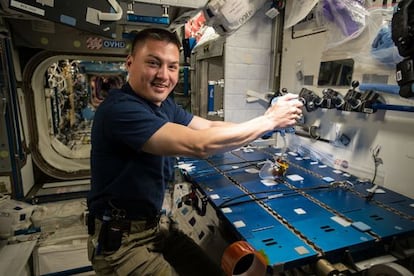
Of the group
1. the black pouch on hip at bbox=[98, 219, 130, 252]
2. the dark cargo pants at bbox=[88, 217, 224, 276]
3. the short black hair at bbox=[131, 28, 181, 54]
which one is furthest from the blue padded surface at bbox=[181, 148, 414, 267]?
the short black hair at bbox=[131, 28, 181, 54]

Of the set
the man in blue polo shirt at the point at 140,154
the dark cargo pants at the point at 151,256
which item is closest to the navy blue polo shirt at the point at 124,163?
the man in blue polo shirt at the point at 140,154

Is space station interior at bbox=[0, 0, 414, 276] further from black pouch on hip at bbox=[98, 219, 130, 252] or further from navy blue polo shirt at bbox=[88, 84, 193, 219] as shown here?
black pouch on hip at bbox=[98, 219, 130, 252]

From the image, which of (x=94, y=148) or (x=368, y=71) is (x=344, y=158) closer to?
(x=368, y=71)

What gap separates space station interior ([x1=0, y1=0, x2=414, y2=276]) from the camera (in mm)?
1221

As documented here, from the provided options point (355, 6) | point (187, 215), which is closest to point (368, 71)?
point (355, 6)

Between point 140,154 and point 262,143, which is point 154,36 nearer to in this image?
point 140,154

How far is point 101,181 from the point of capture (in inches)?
54.2

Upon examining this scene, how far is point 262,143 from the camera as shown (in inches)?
119

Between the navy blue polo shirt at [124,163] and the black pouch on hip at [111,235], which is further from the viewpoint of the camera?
the black pouch on hip at [111,235]

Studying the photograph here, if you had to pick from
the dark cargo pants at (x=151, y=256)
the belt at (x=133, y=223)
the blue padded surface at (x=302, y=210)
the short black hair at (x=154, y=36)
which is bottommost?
the dark cargo pants at (x=151, y=256)

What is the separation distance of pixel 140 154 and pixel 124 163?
94 millimetres

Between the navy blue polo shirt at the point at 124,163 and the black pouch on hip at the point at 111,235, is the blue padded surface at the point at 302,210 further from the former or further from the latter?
the black pouch on hip at the point at 111,235

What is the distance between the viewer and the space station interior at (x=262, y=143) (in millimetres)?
1221

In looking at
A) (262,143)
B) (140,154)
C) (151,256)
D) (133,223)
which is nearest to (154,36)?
(140,154)
